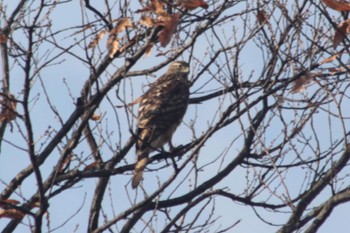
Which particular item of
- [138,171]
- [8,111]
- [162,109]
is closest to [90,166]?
[138,171]

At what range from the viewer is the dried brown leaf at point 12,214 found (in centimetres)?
677

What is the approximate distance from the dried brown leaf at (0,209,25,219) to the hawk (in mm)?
2038

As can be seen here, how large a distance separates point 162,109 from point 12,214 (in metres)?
2.71

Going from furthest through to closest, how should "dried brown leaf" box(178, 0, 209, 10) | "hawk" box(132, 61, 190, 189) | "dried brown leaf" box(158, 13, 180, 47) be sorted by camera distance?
"hawk" box(132, 61, 190, 189), "dried brown leaf" box(158, 13, 180, 47), "dried brown leaf" box(178, 0, 209, 10)

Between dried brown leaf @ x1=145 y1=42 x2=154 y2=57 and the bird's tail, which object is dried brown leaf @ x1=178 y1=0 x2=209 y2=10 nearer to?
dried brown leaf @ x1=145 y1=42 x2=154 y2=57

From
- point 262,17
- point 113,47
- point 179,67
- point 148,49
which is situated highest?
point 179,67

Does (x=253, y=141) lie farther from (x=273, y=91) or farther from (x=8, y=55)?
(x=8, y=55)

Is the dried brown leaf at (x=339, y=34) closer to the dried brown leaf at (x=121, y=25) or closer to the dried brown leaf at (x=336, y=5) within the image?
the dried brown leaf at (x=336, y=5)

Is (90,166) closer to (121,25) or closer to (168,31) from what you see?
(121,25)

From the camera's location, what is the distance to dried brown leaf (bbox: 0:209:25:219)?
6.77 metres

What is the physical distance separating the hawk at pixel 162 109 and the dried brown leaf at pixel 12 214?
204cm

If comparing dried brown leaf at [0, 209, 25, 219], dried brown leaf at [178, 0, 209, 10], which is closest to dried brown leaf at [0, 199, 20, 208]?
dried brown leaf at [0, 209, 25, 219]

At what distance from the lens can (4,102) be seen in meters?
7.17

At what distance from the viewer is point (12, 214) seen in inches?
268
